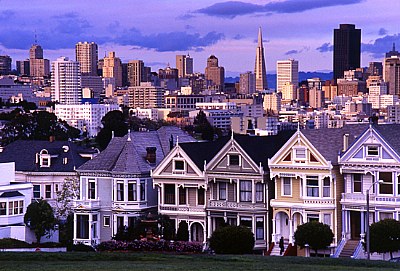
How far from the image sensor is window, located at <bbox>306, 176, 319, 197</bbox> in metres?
57.1

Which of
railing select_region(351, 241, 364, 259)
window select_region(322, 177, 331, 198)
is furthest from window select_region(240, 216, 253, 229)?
railing select_region(351, 241, 364, 259)

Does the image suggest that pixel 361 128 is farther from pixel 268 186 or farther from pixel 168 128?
pixel 168 128

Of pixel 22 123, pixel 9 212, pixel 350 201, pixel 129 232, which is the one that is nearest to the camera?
pixel 350 201

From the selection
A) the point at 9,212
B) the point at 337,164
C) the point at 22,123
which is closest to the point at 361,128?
the point at 337,164

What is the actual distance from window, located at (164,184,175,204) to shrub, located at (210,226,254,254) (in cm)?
714

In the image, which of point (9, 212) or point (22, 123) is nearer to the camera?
point (9, 212)

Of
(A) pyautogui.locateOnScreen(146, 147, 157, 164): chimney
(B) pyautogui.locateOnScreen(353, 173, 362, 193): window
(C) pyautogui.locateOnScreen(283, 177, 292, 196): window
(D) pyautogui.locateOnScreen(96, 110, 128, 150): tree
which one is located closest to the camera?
(B) pyautogui.locateOnScreen(353, 173, 362, 193): window

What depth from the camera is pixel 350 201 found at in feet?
183

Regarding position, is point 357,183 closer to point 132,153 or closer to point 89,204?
point 132,153

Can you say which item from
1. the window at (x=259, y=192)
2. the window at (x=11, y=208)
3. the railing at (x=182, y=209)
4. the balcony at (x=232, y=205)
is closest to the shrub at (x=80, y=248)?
the railing at (x=182, y=209)

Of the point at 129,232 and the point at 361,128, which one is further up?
the point at 361,128

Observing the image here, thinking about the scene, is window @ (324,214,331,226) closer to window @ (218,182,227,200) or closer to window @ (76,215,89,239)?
window @ (218,182,227,200)

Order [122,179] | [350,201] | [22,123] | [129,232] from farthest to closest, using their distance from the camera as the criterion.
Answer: [22,123] < [122,179] < [129,232] < [350,201]

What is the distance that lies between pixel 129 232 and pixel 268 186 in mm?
7103
